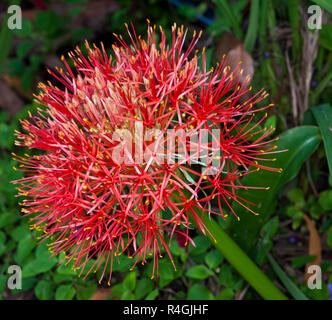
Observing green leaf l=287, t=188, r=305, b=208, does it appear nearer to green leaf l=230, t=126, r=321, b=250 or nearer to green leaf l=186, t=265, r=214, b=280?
green leaf l=230, t=126, r=321, b=250

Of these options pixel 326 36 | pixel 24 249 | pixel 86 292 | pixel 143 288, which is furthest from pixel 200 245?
pixel 326 36

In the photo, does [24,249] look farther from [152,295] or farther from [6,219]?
[152,295]

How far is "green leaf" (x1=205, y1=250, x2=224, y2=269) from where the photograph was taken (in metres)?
0.81

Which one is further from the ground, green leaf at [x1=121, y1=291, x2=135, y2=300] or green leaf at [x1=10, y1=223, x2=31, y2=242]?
green leaf at [x1=10, y1=223, x2=31, y2=242]

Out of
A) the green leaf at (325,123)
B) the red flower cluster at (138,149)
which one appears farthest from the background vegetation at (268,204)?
the red flower cluster at (138,149)

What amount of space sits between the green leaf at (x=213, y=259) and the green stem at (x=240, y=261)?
0.12 meters

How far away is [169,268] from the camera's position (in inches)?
31.5

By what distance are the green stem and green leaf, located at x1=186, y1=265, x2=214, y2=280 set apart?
126 mm

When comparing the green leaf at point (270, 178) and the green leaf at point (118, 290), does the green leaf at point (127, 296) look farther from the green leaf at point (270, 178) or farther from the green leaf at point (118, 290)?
the green leaf at point (270, 178)

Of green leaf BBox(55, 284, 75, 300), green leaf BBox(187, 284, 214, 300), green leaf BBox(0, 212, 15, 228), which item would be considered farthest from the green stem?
green leaf BBox(0, 212, 15, 228)

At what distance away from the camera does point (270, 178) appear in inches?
29.3

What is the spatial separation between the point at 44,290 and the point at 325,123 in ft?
2.37

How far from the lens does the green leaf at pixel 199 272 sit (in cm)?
81
